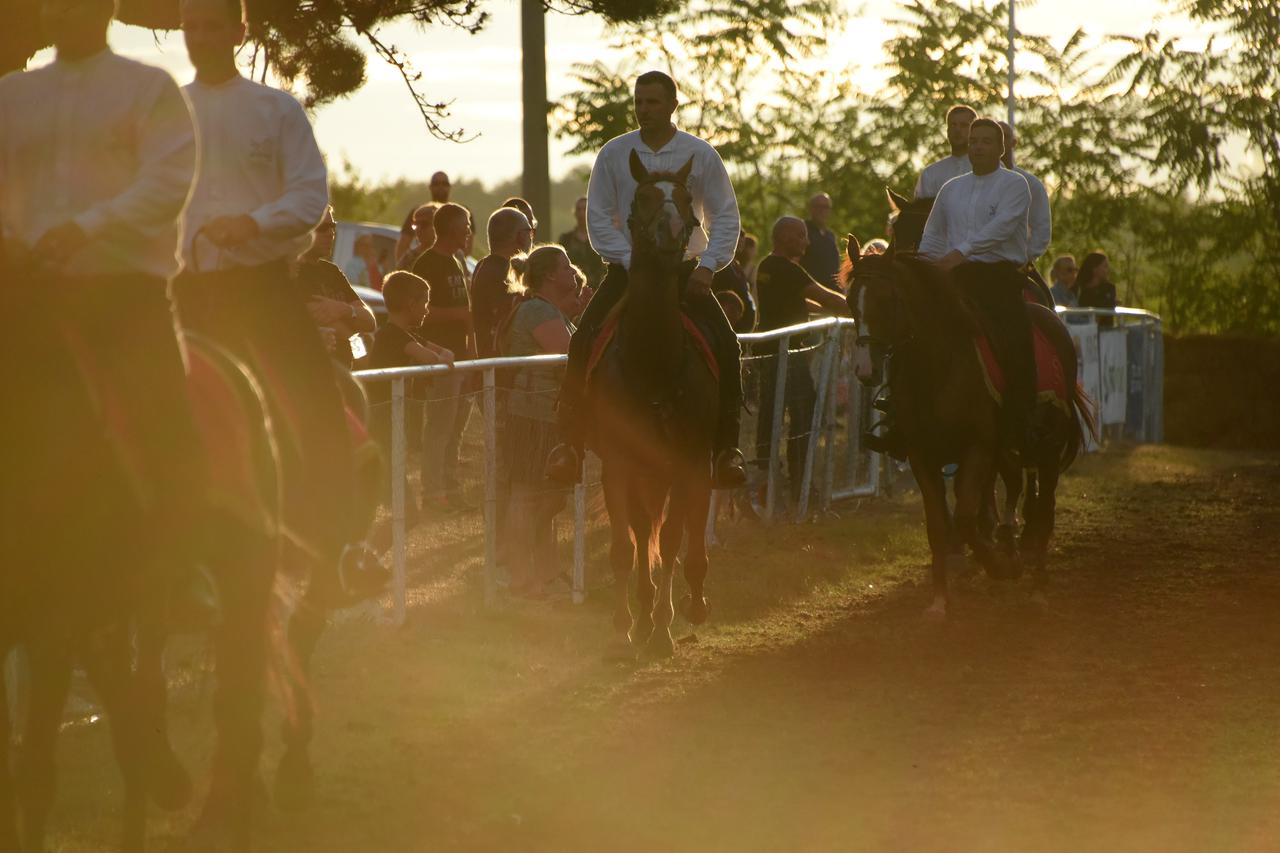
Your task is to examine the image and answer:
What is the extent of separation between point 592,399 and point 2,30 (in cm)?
334

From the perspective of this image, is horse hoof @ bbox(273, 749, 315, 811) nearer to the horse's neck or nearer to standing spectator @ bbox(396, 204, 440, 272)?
the horse's neck

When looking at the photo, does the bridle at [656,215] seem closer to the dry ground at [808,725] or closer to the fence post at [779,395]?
the dry ground at [808,725]

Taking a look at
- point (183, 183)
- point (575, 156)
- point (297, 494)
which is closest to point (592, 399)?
point (297, 494)

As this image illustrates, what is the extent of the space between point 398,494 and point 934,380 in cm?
332

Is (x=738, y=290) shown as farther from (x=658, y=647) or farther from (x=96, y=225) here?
(x=96, y=225)

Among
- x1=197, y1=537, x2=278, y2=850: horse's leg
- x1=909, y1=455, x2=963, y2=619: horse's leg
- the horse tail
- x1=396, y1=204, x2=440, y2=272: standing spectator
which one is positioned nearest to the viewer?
x1=197, y1=537, x2=278, y2=850: horse's leg

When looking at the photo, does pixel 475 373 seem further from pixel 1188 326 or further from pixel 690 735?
pixel 1188 326

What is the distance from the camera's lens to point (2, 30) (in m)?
9.01

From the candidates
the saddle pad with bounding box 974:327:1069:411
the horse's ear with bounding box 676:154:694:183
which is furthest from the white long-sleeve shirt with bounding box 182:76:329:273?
the saddle pad with bounding box 974:327:1069:411

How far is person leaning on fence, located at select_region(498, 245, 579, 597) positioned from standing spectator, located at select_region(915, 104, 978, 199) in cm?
298

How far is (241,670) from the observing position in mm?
6441

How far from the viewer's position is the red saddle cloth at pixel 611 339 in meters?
9.98

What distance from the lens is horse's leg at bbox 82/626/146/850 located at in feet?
19.5

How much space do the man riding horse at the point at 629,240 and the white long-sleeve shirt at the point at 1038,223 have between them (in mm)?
2939
